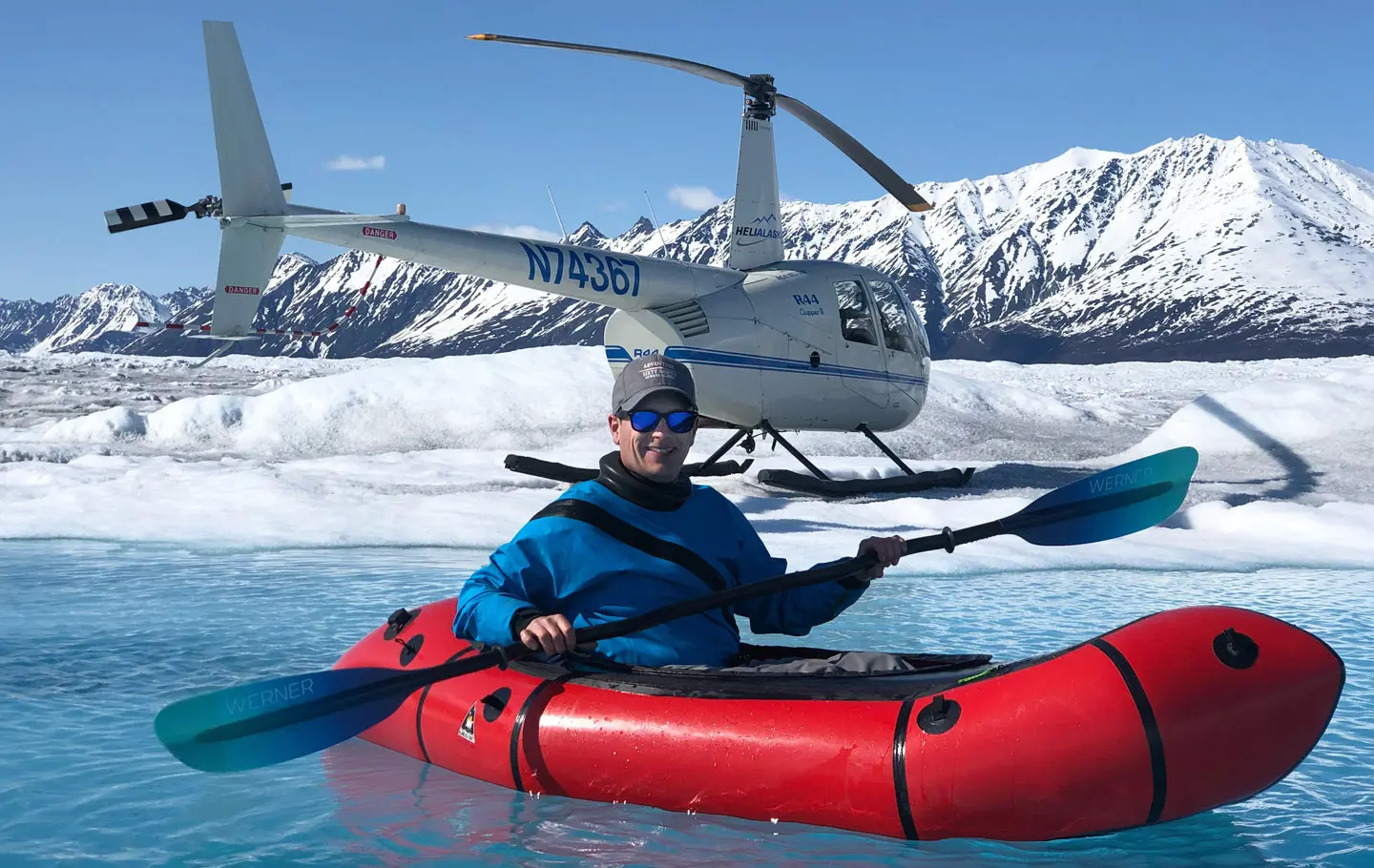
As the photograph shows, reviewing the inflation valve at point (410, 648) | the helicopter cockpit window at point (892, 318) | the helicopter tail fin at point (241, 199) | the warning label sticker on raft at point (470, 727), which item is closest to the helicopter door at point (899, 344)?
the helicopter cockpit window at point (892, 318)

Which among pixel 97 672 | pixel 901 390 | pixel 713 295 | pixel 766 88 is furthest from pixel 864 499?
pixel 97 672

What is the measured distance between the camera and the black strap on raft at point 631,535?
3816mm

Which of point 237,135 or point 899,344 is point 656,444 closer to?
point 237,135

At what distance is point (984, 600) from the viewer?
25.4 feet

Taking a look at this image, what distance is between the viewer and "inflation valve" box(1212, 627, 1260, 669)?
331 centimetres

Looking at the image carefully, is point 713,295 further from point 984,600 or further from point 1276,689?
point 1276,689

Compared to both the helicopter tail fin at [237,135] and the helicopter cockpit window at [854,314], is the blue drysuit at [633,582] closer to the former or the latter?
the helicopter tail fin at [237,135]

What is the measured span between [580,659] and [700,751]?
638mm

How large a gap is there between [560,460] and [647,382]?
39.1 ft

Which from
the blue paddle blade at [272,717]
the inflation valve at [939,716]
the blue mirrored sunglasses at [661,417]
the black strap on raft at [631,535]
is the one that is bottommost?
the blue paddle blade at [272,717]

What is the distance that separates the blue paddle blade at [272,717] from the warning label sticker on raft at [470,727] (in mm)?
311

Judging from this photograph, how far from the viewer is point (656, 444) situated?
3773 millimetres

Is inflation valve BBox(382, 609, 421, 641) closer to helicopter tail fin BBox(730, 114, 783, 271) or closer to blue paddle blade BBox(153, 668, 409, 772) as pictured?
blue paddle blade BBox(153, 668, 409, 772)

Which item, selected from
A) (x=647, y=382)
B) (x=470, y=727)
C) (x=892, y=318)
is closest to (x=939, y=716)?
(x=647, y=382)
